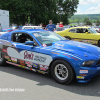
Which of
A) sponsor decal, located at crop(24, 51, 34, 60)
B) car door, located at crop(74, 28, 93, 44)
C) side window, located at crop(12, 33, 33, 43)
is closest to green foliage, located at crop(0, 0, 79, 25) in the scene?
car door, located at crop(74, 28, 93, 44)

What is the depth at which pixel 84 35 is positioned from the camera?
11.1 meters

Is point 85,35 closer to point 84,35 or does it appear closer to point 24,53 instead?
point 84,35

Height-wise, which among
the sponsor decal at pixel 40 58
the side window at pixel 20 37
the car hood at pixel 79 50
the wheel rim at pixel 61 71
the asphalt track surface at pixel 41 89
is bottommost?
the asphalt track surface at pixel 41 89

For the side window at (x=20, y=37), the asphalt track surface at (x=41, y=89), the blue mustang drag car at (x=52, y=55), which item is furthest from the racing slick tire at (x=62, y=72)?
the side window at (x=20, y=37)

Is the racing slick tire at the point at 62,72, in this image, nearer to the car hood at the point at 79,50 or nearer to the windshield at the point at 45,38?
the car hood at the point at 79,50

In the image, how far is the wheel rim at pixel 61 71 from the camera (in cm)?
387

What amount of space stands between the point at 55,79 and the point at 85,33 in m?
7.70

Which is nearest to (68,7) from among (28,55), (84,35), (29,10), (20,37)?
→ (29,10)

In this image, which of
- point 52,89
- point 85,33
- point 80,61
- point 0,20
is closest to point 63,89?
point 52,89

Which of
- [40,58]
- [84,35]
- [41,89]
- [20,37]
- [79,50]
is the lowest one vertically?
[41,89]

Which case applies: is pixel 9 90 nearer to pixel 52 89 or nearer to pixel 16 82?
pixel 16 82

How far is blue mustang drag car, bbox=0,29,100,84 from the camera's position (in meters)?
3.63

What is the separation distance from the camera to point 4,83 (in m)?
4.07

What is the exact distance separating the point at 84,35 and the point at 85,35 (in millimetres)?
82
